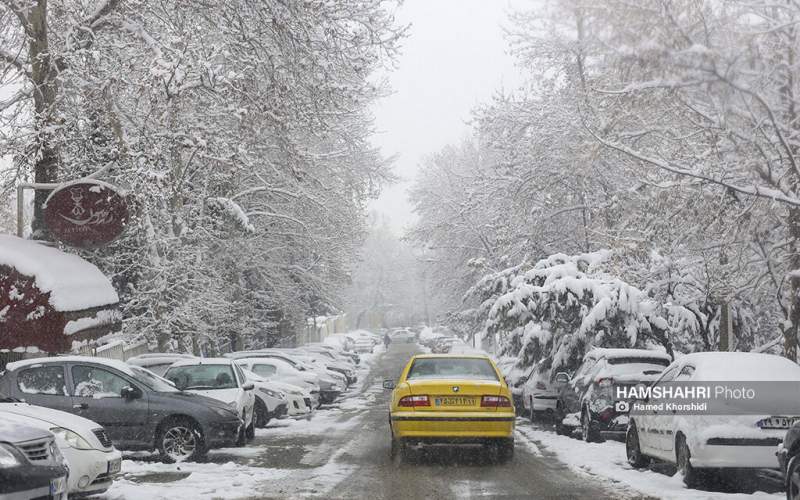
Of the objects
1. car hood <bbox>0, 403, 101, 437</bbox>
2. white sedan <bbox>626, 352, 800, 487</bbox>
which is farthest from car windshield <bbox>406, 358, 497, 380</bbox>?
car hood <bbox>0, 403, 101, 437</bbox>

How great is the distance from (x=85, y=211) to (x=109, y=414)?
3.24 meters

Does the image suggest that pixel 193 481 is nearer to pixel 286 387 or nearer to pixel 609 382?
pixel 609 382

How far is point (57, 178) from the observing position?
54.9 ft

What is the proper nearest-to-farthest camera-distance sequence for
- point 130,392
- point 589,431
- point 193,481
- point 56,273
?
point 193,481, point 130,392, point 56,273, point 589,431

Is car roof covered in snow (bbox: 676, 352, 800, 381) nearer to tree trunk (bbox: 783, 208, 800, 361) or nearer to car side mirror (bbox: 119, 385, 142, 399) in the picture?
tree trunk (bbox: 783, 208, 800, 361)

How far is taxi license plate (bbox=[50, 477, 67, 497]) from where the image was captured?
8070 mm

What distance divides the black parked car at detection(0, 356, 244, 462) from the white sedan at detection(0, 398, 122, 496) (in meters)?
3.12

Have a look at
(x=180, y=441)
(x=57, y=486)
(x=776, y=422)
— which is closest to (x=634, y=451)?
(x=776, y=422)

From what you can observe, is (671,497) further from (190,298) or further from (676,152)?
(190,298)

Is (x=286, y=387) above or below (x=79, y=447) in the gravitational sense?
above

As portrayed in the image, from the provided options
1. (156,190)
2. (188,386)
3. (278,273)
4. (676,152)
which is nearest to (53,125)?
(156,190)

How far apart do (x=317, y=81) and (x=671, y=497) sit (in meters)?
9.40

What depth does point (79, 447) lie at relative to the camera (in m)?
10.1

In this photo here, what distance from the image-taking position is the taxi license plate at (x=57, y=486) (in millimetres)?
8070
